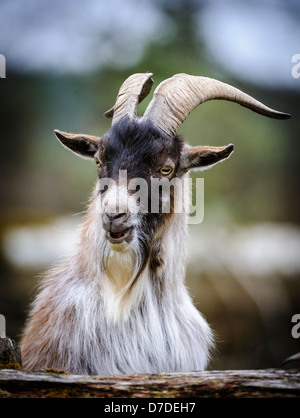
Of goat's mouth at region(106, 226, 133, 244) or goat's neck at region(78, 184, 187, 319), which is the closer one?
Result: goat's mouth at region(106, 226, 133, 244)

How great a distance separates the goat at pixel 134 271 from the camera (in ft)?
13.8

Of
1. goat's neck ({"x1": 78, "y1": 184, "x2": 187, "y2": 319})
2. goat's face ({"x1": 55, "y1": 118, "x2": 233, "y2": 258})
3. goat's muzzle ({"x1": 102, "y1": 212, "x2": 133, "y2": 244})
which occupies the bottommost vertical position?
goat's neck ({"x1": 78, "y1": 184, "x2": 187, "y2": 319})

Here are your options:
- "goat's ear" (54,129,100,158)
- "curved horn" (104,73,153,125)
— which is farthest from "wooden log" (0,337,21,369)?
"curved horn" (104,73,153,125)

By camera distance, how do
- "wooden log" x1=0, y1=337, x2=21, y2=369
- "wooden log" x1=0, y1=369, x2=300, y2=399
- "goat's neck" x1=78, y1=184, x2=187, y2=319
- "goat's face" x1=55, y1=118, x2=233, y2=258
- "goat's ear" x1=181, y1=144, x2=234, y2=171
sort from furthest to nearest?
"goat's ear" x1=181, y1=144, x2=234, y2=171 < "goat's neck" x1=78, y1=184, x2=187, y2=319 < "goat's face" x1=55, y1=118, x2=233, y2=258 < "wooden log" x1=0, y1=337, x2=21, y2=369 < "wooden log" x1=0, y1=369, x2=300, y2=399

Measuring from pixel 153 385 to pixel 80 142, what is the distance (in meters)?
2.20

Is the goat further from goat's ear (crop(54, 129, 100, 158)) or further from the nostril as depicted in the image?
the nostril

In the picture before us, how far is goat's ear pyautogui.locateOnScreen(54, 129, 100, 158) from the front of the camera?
4648mm

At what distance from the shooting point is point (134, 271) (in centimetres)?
434

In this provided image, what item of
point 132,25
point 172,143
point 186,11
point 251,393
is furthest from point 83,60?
point 251,393

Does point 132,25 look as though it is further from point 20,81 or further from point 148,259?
point 148,259

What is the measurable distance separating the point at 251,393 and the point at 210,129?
8673 mm

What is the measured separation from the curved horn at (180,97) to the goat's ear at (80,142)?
1.74ft

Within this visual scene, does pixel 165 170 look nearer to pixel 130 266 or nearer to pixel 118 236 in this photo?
pixel 118 236

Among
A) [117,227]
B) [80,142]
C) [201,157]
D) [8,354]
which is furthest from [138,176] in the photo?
[8,354]
